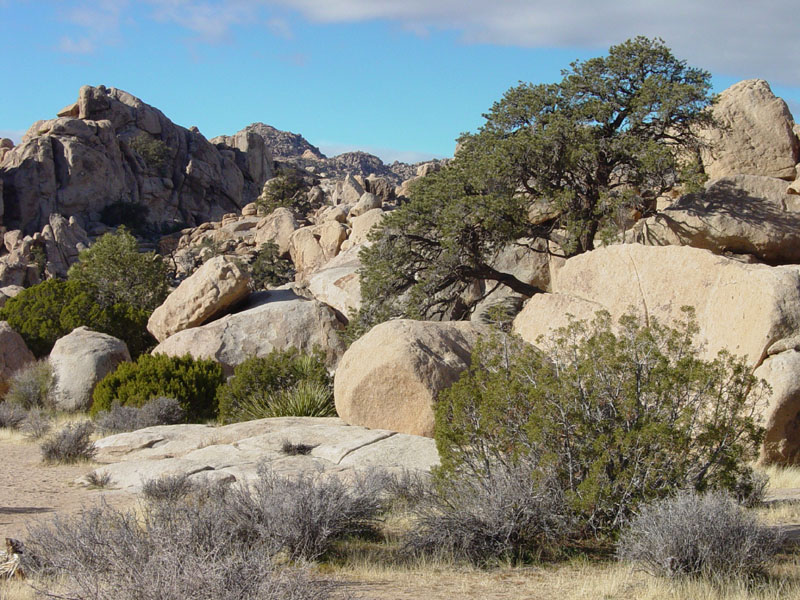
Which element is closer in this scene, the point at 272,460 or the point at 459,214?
the point at 272,460

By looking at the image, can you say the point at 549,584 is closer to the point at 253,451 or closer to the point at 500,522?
the point at 500,522

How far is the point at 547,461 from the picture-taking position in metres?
7.02

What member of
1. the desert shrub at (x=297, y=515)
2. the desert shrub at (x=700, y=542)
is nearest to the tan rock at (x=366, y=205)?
the desert shrub at (x=297, y=515)

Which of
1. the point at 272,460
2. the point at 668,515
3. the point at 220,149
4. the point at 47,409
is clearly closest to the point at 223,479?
the point at 272,460

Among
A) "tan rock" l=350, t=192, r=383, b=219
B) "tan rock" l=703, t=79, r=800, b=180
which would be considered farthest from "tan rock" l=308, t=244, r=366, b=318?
"tan rock" l=350, t=192, r=383, b=219

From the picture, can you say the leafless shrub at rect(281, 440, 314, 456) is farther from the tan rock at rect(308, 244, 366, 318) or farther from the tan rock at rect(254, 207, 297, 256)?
the tan rock at rect(254, 207, 297, 256)

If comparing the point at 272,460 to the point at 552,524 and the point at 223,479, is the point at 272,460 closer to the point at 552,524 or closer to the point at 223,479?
the point at 223,479

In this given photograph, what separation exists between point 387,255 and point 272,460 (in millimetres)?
10023

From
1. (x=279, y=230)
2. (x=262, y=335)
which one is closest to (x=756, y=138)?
(x=262, y=335)

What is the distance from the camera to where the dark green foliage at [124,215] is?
74625 millimetres

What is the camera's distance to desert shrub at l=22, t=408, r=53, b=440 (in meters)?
15.3

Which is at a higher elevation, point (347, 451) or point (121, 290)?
point (121, 290)

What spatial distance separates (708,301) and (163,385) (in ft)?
35.3

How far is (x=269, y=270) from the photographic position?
131ft
